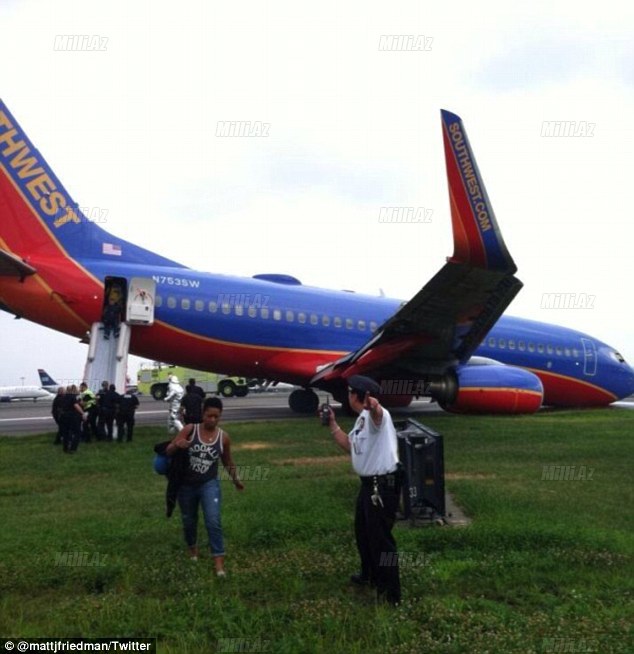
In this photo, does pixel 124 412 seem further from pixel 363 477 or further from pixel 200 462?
pixel 363 477

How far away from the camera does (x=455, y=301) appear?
1716 cm

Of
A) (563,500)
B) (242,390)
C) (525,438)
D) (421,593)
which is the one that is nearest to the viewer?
Result: (421,593)

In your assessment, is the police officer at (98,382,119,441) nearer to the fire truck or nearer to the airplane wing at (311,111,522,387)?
the airplane wing at (311,111,522,387)

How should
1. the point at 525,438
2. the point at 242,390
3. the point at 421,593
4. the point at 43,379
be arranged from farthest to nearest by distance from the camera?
1. the point at 43,379
2. the point at 242,390
3. the point at 525,438
4. the point at 421,593

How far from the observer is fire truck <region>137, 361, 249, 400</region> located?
1868 inches

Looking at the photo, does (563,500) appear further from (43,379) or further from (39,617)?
(43,379)

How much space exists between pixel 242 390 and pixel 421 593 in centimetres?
4514

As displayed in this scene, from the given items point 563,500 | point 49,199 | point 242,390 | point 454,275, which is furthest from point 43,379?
point 563,500

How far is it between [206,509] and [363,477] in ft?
5.29

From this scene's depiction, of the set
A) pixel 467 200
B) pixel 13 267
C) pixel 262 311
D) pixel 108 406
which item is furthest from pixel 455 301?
pixel 13 267

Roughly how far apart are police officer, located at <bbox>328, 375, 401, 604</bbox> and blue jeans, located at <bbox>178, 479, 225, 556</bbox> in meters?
1.35

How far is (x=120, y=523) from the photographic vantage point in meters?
7.75

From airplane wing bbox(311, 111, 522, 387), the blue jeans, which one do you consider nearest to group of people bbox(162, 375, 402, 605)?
the blue jeans

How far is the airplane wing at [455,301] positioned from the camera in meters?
14.2
